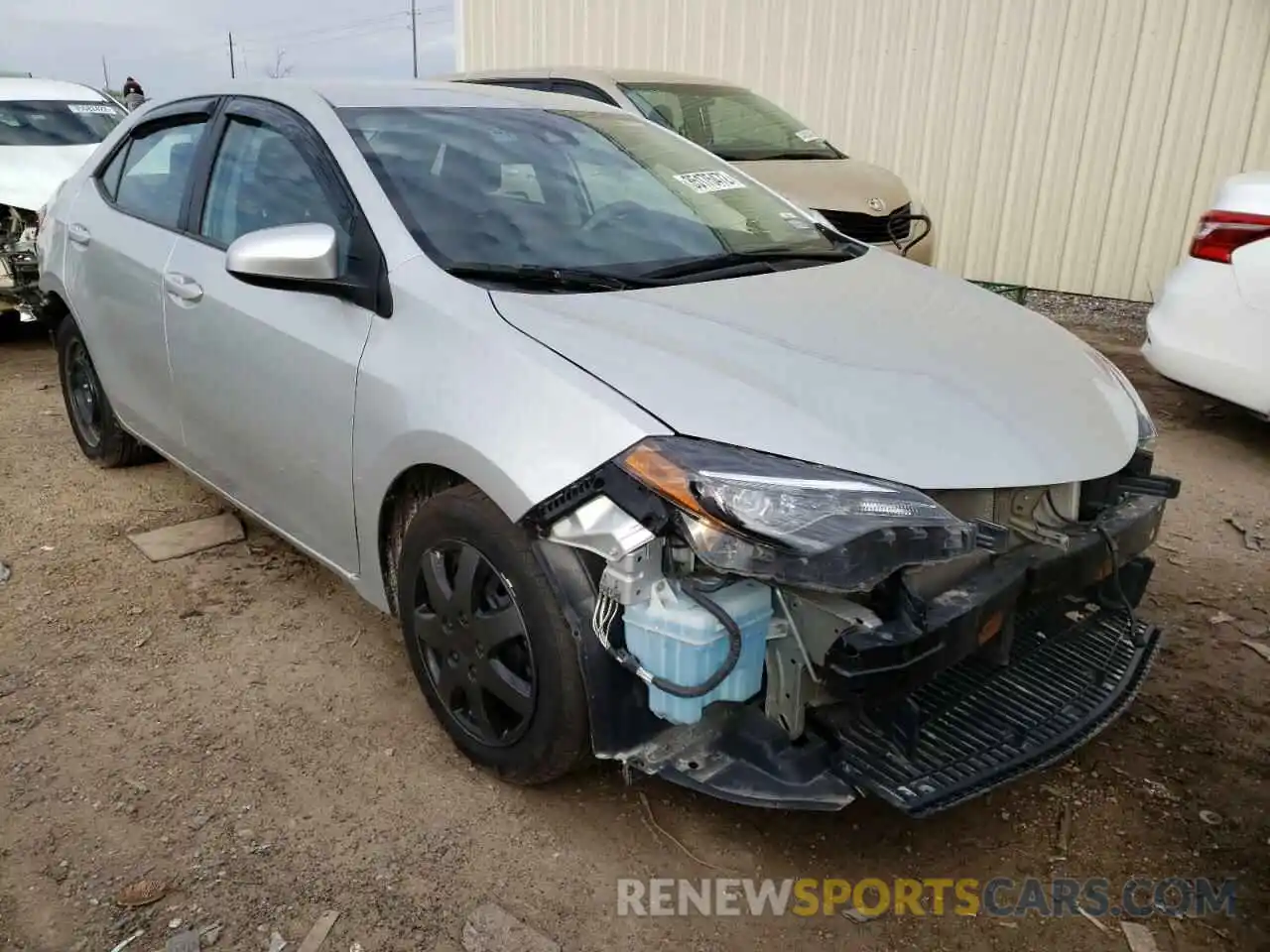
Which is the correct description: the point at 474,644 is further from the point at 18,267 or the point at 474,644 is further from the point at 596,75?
the point at 18,267

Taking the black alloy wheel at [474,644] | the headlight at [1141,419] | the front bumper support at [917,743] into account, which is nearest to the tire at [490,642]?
the black alloy wheel at [474,644]

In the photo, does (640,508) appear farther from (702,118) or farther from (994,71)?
(994,71)

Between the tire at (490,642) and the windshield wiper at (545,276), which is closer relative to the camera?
the tire at (490,642)

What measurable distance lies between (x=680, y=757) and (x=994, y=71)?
7327 mm

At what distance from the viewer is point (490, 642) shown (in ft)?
7.65

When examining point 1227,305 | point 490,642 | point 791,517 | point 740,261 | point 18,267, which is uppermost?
point 740,261

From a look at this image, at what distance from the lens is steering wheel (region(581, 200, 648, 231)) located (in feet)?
9.46

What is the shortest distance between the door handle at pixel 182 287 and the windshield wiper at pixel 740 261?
147 centimetres

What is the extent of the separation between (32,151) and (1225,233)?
7.74m

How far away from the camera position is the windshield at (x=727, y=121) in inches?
260

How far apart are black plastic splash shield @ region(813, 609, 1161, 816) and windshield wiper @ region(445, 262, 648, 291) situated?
45.5 inches

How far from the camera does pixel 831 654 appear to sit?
1930 mm

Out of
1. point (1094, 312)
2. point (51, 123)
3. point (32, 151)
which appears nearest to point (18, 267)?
point (32, 151)

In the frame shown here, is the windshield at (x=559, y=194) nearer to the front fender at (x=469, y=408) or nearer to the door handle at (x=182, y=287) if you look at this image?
the front fender at (x=469, y=408)
